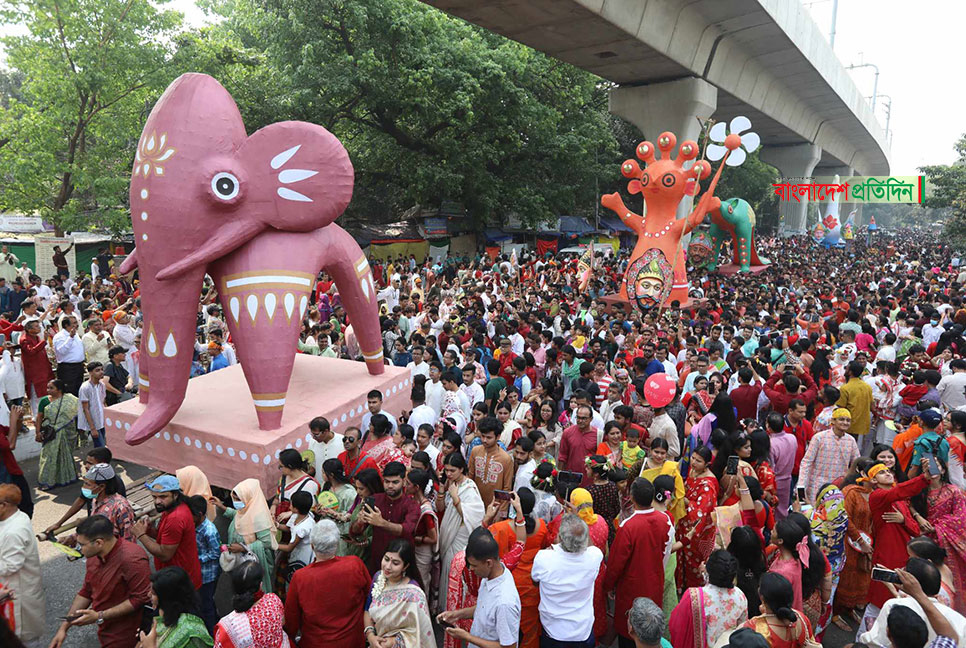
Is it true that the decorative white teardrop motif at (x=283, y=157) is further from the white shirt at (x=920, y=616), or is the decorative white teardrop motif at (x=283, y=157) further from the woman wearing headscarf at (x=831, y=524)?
the white shirt at (x=920, y=616)

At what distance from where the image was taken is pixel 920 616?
9.37 ft

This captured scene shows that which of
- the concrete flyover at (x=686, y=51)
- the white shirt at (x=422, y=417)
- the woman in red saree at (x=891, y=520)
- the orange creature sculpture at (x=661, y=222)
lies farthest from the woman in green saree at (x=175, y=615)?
the orange creature sculpture at (x=661, y=222)

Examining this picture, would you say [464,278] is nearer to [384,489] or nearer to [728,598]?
[384,489]

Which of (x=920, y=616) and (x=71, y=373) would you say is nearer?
(x=920, y=616)

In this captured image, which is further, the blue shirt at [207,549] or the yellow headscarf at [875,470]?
the yellow headscarf at [875,470]

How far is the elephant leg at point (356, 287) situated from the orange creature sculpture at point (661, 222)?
742 cm

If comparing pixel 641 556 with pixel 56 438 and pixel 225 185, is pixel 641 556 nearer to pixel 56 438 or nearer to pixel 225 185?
pixel 225 185

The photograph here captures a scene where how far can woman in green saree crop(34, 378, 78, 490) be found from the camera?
635cm

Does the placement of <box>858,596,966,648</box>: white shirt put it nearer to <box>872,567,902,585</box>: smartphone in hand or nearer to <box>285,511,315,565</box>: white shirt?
<box>872,567,902,585</box>: smartphone in hand

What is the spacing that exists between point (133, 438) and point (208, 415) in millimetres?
763

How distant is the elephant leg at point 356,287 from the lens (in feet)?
21.9

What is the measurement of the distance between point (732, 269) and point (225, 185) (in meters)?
17.7

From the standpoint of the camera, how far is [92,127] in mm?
16328

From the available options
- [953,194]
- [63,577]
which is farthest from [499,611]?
[953,194]
